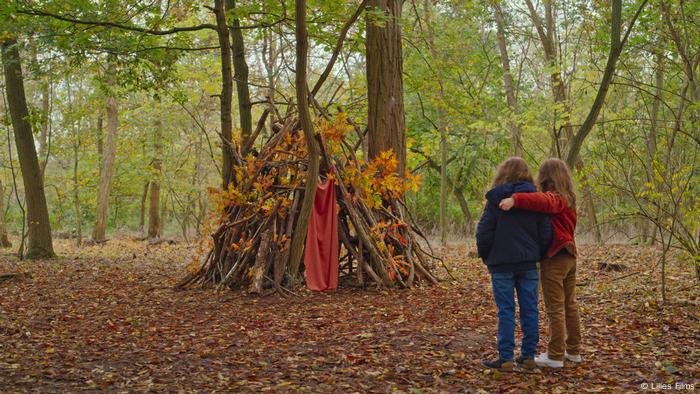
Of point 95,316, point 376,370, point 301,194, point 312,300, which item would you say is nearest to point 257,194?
point 301,194

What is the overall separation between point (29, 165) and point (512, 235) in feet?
29.7

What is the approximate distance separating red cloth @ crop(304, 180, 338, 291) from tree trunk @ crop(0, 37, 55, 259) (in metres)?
5.64

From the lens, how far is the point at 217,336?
5047mm

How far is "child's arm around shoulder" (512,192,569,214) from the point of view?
3.73 m

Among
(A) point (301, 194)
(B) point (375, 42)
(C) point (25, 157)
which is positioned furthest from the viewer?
(C) point (25, 157)

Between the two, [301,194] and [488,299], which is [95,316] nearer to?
[301,194]

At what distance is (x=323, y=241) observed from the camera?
709 cm

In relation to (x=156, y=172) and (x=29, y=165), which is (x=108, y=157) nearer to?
(x=156, y=172)

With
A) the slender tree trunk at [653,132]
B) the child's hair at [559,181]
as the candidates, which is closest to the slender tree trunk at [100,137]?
the slender tree trunk at [653,132]

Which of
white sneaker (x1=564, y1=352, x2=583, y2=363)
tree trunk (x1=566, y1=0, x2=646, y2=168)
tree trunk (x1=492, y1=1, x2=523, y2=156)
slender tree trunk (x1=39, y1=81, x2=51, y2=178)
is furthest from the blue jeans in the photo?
tree trunk (x1=492, y1=1, x2=523, y2=156)

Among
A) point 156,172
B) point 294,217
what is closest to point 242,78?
point 294,217

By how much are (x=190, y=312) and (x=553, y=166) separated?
12.2 ft

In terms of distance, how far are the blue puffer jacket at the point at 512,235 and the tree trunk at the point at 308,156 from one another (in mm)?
2471

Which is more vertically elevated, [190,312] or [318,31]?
[318,31]
